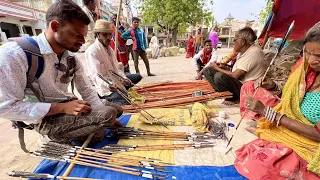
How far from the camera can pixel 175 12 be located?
1866 centimetres

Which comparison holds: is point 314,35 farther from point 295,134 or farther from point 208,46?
point 208,46

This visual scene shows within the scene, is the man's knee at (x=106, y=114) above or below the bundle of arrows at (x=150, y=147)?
above

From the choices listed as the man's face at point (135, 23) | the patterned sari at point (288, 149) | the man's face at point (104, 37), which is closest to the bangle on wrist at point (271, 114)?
the patterned sari at point (288, 149)

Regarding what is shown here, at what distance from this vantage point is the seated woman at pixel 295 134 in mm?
1278

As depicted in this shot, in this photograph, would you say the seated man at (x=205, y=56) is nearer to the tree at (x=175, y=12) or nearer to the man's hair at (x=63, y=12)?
the man's hair at (x=63, y=12)

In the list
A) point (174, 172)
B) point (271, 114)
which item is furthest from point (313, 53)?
point (174, 172)

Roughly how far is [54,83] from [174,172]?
1.43 meters

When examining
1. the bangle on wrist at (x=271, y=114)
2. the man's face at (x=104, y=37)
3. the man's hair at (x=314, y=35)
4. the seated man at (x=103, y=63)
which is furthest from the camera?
the man's face at (x=104, y=37)

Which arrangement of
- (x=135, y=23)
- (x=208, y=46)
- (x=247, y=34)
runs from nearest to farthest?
(x=247, y=34)
(x=208, y=46)
(x=135, y=23)

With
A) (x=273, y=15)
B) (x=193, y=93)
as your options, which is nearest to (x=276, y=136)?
(x=193, y=93)

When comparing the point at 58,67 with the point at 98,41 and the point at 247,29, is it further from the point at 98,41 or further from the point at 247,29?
the point at 247,29

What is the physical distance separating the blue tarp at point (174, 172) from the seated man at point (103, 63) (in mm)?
1398

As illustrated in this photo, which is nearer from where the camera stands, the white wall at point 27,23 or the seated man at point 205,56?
the seated man at point 205,56

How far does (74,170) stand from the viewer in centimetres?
156
